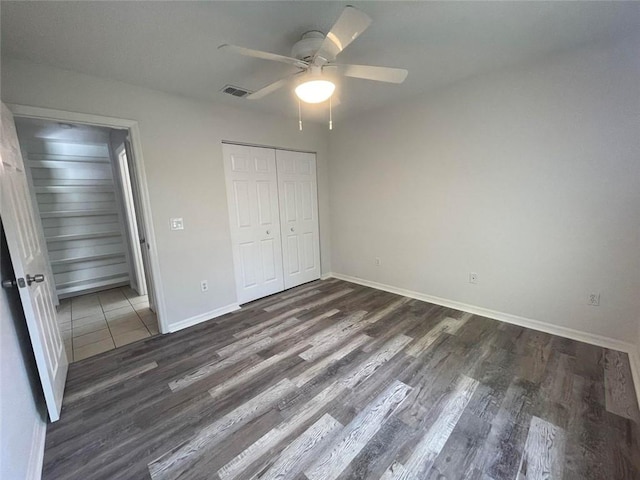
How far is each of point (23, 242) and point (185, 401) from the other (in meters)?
1.50

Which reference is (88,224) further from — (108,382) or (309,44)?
(309,44)

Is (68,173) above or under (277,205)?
above

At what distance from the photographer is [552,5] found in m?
1.61

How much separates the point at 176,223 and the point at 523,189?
3.49 meters

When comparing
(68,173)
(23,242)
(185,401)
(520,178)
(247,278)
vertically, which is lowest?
(185,401)

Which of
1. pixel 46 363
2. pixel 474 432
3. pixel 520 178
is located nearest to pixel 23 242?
pixel 46 363

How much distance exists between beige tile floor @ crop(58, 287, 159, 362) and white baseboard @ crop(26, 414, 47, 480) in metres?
0.95

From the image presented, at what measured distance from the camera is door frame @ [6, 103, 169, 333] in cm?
203

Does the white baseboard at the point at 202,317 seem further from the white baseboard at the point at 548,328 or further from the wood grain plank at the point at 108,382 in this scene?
the white baseboard at the point at 548,328

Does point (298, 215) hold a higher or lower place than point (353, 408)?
higher

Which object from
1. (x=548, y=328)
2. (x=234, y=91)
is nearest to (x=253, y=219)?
(x=234, y=91)

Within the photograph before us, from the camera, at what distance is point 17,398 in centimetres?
136

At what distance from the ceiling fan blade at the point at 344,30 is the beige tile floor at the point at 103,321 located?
3.07m

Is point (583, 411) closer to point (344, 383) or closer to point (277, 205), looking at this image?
point (344, 383)
